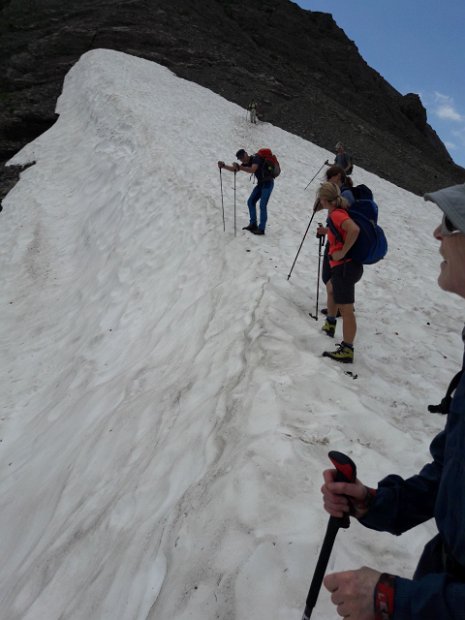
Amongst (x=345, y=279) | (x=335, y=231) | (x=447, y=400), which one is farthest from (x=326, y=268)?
(x=447, y=400)

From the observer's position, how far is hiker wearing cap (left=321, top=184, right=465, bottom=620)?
126 centimetres

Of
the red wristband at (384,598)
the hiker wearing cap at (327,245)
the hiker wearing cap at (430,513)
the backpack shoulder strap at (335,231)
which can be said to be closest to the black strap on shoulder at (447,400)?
the hiker wearing cap at (430,513)

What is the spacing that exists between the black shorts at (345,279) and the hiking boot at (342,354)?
0.55 m

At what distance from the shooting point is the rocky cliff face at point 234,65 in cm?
2350

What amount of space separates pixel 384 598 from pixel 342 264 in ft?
13.2

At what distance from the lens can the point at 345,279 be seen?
5051 millimetres

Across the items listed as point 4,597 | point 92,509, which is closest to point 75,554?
point 92,509

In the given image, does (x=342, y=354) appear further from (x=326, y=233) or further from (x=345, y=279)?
(x=326, y=233)

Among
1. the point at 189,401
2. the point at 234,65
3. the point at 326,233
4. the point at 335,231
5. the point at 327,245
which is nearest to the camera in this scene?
the point at 189,401

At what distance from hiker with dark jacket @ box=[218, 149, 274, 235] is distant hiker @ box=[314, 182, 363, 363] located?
4.09 metres

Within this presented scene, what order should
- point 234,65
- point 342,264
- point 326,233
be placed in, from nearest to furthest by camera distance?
point 342,264
point 326,233
point 234,65

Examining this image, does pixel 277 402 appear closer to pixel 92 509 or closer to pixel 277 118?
pixel 92 509

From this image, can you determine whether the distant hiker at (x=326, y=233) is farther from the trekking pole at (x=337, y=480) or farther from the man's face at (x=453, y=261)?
the trekking pole at (x=337, y=480)

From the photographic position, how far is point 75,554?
341 cm
